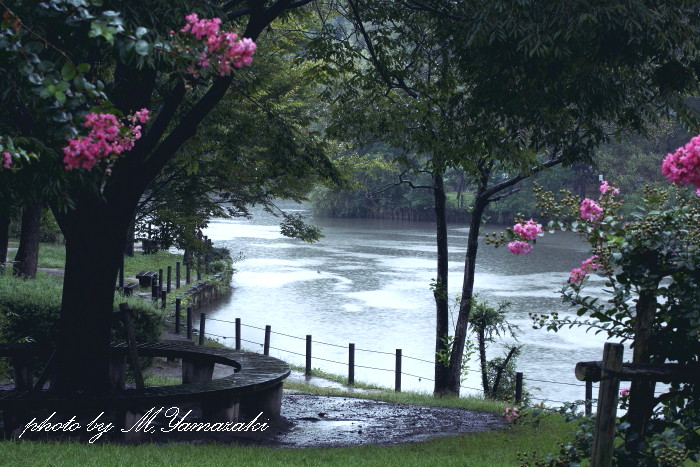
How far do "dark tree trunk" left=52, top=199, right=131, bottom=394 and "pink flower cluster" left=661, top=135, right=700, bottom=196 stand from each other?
685 centimetres

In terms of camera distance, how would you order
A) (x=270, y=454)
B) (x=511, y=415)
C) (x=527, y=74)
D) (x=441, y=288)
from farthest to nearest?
(x=441, y=288) → (x=527, y=74) → (x=270, y=454) → (x=511, y=415)

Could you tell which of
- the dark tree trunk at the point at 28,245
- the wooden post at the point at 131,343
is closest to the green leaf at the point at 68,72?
the wooden post at the point at 131,343

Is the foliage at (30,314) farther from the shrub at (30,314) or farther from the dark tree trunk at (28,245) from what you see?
the dark tree trunk at (28,245)

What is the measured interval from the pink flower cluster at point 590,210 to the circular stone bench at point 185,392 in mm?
4992

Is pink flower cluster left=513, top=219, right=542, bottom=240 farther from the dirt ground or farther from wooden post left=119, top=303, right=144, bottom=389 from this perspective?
wooden post left=119, top=303, right=144, bottom=389

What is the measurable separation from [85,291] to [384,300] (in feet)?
75.0

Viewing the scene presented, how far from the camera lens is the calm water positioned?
70.5 feet

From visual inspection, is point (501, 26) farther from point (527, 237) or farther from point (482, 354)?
point (482, 354)

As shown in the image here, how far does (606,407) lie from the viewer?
514 cm

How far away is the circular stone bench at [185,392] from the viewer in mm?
8680

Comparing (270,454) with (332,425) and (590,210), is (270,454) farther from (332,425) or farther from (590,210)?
(590,210)

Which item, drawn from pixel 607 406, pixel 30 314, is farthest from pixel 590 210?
pixel 30 314

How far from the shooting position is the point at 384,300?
105 ft

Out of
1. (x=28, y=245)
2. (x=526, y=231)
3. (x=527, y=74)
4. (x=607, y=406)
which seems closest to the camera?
(x=607, y=406)
